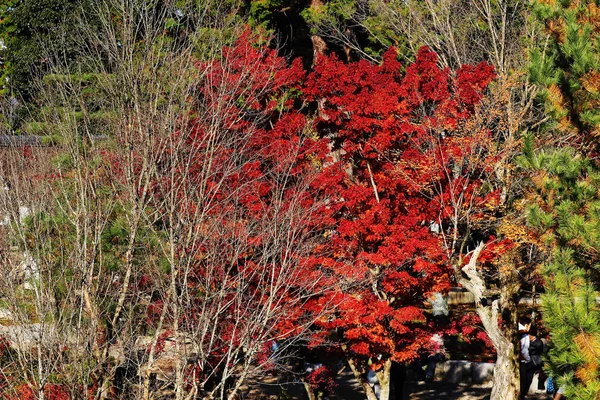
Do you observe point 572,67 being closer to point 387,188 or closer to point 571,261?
point 571,261

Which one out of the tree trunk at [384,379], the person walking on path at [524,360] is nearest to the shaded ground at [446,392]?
the person walking on path at [524,360]

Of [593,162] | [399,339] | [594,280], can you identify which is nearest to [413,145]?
[399,339]

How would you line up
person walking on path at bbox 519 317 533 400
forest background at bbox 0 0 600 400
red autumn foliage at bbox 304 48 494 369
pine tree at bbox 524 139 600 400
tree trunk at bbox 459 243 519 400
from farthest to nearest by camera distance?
1. person walking on path at bbox 519 317 533 400
2. tree trunk at bbox 459 243 519 400
3. red autumn foliage at bbox 304 48 494 369
4. forest background at bbox 0 0 600 400
5. pine tree at bbox 524 139 600 400

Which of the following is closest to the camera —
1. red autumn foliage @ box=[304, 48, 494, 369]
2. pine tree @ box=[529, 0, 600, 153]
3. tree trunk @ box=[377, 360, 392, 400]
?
pine tree @ box=[529, 0, 600, 153]

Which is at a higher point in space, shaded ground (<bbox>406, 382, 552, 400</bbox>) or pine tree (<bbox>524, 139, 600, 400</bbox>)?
pine tree (<bbox>524, 139, 600, 400</bbox>)

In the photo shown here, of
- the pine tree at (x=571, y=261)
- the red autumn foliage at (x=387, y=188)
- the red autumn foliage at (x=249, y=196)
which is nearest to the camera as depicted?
the pine tree at (x=571, y=261)

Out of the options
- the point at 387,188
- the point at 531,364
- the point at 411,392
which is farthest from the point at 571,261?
the point at 411,392

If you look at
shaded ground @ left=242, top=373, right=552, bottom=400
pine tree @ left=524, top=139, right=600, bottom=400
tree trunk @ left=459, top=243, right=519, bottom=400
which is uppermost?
pine tree @ left=524, top=139, right=600, bottom=400

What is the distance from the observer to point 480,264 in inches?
608

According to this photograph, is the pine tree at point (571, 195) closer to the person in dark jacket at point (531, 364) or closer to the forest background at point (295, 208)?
the forest background at point (295, 208)

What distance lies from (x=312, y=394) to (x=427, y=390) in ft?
10.9

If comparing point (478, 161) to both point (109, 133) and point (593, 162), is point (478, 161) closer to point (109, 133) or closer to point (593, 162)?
point (593, 162)

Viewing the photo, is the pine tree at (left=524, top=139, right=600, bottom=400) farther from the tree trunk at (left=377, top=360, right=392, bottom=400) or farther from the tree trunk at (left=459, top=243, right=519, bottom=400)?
the tree trunk at (left=377, top=360, right=392, bottom=400)

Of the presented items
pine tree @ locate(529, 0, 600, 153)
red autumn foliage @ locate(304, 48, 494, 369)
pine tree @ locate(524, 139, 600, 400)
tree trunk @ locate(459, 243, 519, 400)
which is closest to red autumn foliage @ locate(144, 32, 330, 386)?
red autumn foliage @ locate(304, 48, 494, 369)
